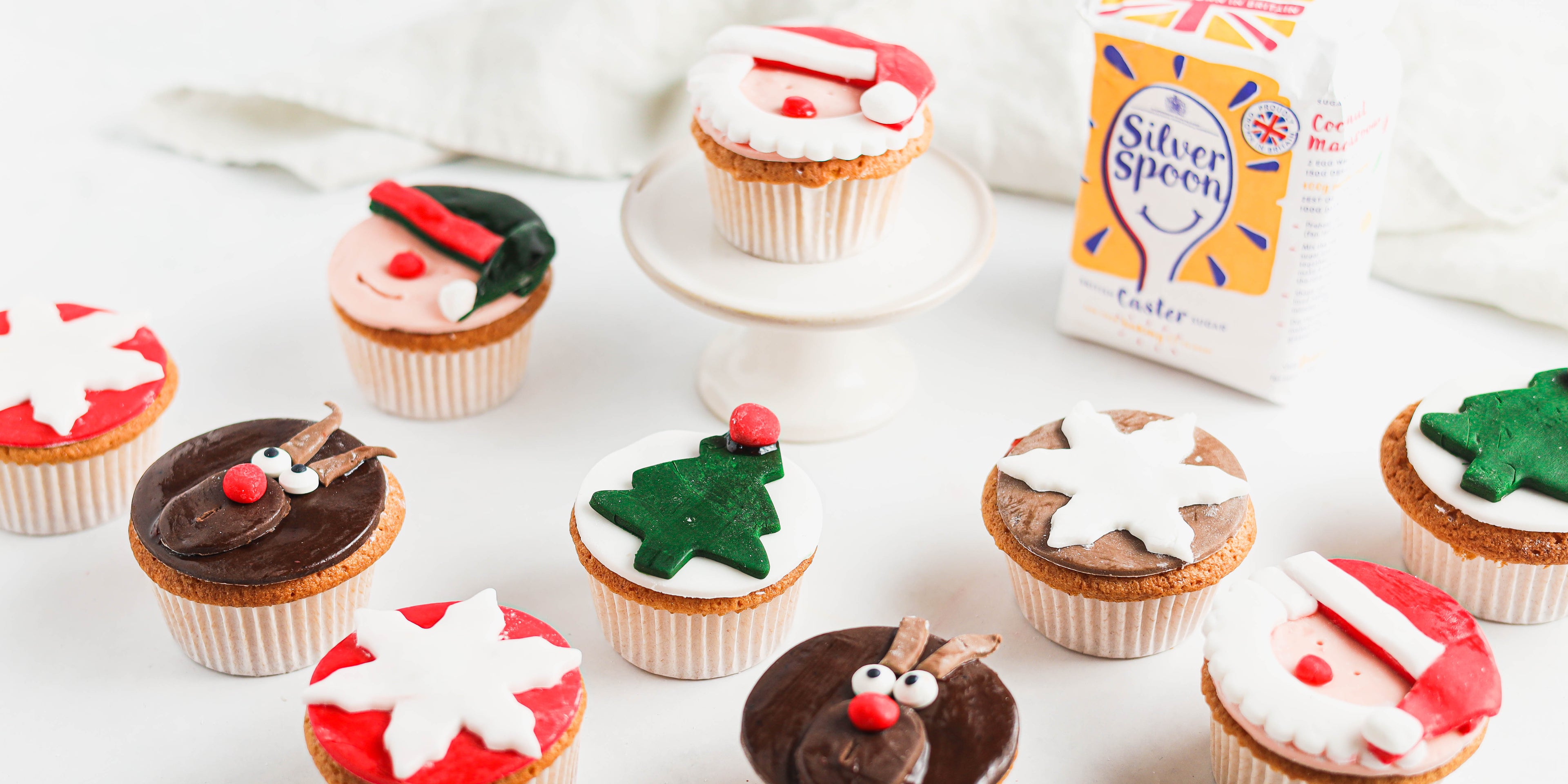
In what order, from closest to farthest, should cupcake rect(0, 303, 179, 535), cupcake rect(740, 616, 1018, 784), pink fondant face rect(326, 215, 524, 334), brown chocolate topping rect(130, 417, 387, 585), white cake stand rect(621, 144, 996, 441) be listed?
cupcake rect(740, 616, 1018, 784), brown chocolate topping rect(130, 417, 387, 585), cupcake rect(0, 303, 179, 535), white cake stand rect(621, 144, 996, 441), pink fondant face rect(326, 215, 524, 334)

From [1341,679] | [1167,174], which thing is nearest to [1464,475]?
[1341,679]

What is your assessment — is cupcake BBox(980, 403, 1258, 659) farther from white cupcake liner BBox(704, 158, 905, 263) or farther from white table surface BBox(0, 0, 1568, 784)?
white cupcake liner BBox(704, 158, 905, 263)

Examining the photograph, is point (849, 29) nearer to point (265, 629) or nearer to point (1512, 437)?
point (1512, 437)

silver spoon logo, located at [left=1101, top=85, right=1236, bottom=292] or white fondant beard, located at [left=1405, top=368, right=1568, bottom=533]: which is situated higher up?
silver spoon logo, located at [left=1101, top=85, right=1236, bottom=292]

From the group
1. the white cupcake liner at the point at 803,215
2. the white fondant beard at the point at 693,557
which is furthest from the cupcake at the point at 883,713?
the white cupcake liner at the point at 803,215

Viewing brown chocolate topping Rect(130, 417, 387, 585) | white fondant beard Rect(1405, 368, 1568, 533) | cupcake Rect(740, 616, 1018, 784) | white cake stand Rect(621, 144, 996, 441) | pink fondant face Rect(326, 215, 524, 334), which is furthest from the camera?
pink fondant face Rect(326, 215, 524, 334)

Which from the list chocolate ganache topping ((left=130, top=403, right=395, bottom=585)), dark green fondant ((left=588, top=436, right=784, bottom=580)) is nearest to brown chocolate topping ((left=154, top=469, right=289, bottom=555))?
chocolate ganache topping ((left=130, top=403, right=395, bottom=585))

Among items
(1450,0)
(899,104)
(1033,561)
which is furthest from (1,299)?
(1450,0)

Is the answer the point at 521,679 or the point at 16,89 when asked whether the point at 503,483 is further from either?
the point at 16,89

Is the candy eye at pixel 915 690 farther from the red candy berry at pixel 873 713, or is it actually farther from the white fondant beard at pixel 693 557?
the white fondant beard at pixel 693 557
